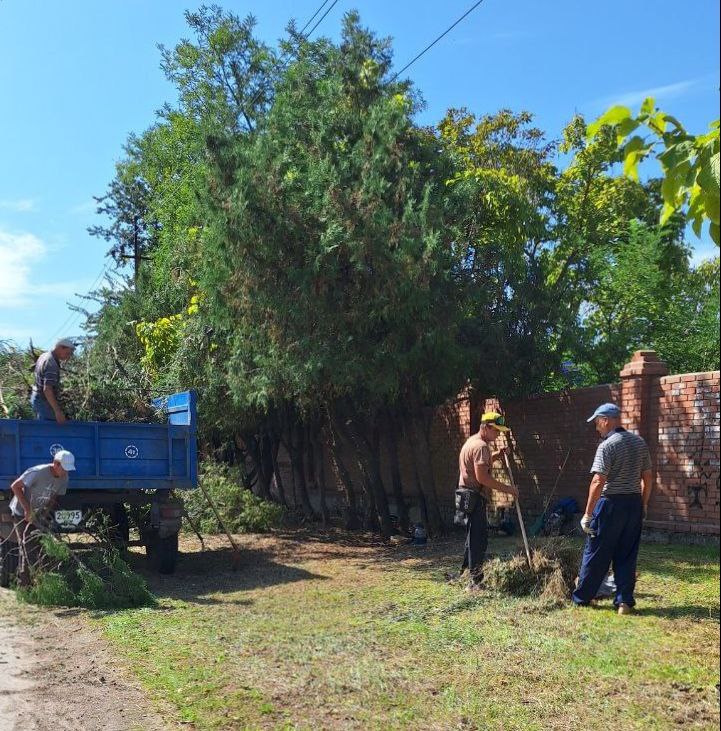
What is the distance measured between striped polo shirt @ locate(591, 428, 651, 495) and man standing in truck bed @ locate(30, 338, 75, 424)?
6.33 metres

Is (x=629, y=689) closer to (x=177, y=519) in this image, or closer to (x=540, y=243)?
(x=177, y=519)

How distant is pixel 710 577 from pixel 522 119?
605 inches

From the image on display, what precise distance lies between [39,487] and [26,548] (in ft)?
2.40

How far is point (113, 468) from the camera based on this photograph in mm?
10125

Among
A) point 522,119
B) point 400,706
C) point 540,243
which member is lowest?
point 400,706

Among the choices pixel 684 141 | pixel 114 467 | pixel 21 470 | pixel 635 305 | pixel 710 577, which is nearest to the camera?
pixel 684 141

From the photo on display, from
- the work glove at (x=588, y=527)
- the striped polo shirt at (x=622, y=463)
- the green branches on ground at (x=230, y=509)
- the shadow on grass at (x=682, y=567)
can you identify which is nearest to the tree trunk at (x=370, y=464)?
the green branches on ground at (x=230, y=509)

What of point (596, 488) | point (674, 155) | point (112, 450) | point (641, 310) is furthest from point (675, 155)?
point (641, 310)

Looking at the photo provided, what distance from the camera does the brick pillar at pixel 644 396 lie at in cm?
1020

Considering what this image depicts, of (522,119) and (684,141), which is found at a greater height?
(522,119)

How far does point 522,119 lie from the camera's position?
68.2 ft

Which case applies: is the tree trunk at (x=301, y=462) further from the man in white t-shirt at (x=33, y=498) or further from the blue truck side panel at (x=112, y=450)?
the man in white t-shirt at (x=33, y=498)

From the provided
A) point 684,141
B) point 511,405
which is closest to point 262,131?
point 511,405

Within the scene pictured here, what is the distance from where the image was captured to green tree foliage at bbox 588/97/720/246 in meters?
2.57
